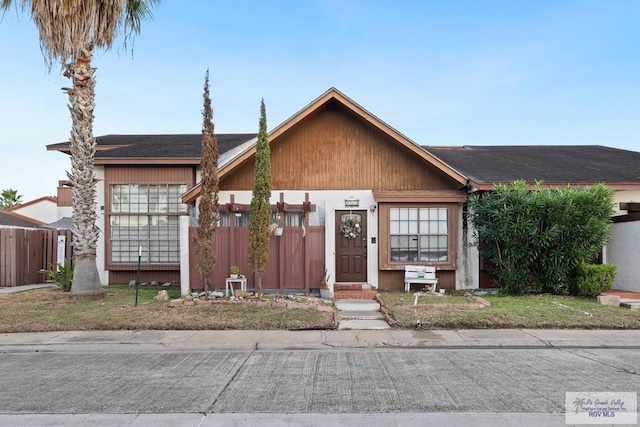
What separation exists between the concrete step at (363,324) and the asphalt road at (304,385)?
4.56 ft

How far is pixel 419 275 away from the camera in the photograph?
13078mm

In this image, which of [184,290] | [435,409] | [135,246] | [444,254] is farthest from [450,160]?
[435,409]

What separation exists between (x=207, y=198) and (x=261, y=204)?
4.69 ft

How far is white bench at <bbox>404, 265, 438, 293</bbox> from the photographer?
13008 millimetres

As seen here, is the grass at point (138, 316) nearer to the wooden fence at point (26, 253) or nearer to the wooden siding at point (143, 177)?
the wooden siding at point (143, 177)

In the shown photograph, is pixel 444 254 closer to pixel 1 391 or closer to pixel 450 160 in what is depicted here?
pixel 450 160

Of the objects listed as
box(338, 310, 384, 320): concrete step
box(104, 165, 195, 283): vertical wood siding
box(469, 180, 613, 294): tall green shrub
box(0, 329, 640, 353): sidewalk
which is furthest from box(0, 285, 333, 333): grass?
box(469, 180, 613, 294): tall green shrub

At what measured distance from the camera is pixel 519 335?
854cm

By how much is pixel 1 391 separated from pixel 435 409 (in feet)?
17.1

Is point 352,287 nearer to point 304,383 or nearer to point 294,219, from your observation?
point 294,219

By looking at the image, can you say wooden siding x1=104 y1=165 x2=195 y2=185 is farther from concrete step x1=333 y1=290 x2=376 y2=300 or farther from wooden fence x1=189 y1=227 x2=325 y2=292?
concrete step x1=333 y1=290 x2=376 y2=300

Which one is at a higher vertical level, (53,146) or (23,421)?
(53,146)

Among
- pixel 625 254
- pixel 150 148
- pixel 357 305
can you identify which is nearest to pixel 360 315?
pixel 357 305

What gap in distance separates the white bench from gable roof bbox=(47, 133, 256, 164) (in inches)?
283
